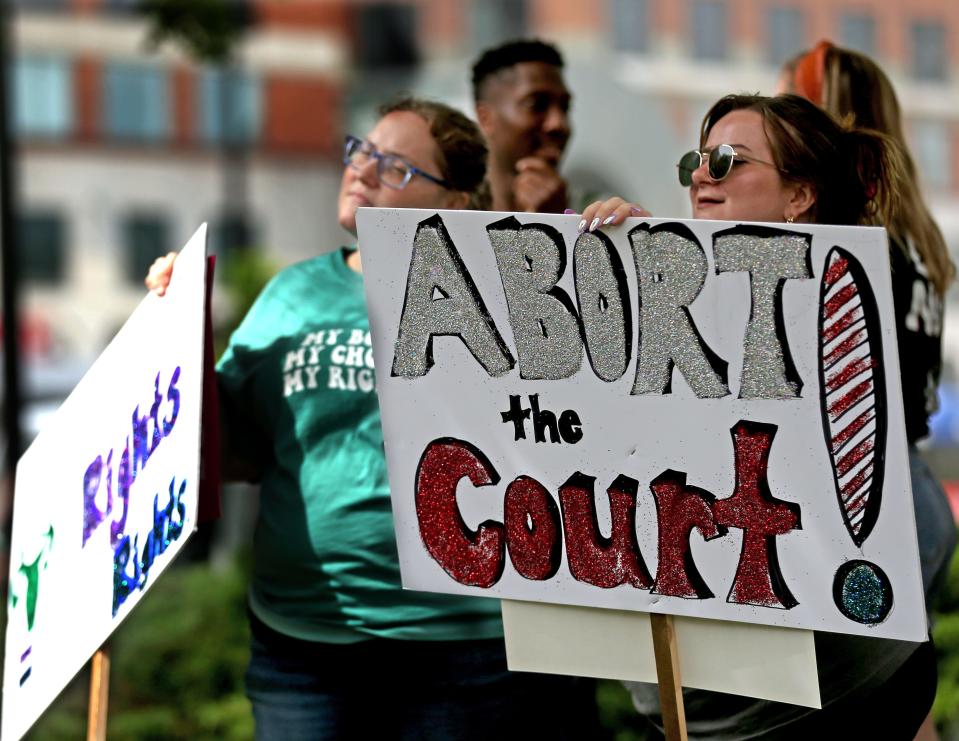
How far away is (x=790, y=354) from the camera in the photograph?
1.89 m

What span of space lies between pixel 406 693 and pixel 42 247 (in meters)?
18.0

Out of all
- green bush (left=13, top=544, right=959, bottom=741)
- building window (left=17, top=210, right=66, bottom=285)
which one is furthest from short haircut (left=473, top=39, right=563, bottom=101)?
building window (left=17, top=210, right=66, bottom=285)

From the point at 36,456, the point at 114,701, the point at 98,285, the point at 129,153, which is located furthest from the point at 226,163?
the point at 36,456

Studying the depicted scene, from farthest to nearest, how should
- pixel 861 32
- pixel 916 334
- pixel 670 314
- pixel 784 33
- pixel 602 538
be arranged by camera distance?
pixel 784 33 < pixel 861 32 < pixel 916 334 < pixel 602 538 < pixel 670 314

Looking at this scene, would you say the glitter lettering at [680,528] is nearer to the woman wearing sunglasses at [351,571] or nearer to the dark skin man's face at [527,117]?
the woman wearing sunglasses at [351,571]

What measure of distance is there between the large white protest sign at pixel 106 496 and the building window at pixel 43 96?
18.5m

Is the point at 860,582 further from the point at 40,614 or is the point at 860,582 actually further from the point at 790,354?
the point at 40,614

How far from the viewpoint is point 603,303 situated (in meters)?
2.02

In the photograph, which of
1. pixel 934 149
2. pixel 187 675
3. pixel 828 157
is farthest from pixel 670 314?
pixel 934 149

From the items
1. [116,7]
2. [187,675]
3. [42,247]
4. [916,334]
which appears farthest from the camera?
[42,247]

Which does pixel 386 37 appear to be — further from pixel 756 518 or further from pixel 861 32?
pixel 756 518

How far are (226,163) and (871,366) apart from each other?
19525mm

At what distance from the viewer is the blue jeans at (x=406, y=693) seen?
95.4 inches

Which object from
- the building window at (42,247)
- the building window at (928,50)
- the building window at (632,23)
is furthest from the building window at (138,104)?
the building window at (928,50)
